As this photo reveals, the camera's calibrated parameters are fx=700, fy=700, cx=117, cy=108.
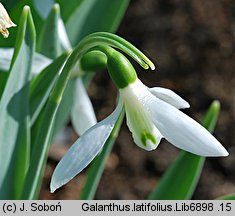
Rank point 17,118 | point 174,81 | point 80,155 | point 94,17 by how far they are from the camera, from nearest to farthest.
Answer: point 80,155 < point 17,118 < point 94,17 < point 174,81

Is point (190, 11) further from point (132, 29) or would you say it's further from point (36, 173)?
point (36, 173)

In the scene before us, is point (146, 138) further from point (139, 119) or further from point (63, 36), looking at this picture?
point (63, 36)

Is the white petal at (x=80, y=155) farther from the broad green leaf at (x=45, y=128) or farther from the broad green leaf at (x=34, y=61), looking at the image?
the broad green leaf at (x=34, y=61)

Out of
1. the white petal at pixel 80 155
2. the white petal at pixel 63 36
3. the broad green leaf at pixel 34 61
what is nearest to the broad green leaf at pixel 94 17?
the white petal at pixel 63 36

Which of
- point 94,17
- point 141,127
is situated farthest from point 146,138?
point 94,17

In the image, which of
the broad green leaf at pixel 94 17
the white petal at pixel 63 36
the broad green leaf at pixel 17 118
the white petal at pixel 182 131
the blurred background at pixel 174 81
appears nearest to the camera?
the white petal at pixel 182 131

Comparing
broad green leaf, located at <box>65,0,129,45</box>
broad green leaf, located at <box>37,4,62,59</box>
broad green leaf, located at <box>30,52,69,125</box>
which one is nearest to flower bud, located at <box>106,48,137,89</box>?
broad green leaf, located at <box>30,52,69,125</box>
